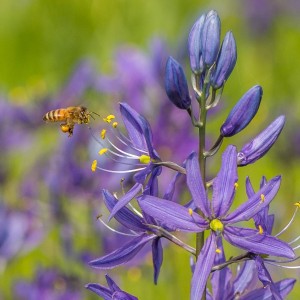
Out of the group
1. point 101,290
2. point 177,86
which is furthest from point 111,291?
point 177,86

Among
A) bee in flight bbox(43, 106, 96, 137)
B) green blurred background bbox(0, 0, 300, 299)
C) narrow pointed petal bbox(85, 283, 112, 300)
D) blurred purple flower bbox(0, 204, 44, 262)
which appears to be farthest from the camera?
green blurred background bbox(0, 0, 300, 299)

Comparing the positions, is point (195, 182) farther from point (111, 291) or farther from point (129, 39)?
point (129, 39)

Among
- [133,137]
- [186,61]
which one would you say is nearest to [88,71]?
[186,61]

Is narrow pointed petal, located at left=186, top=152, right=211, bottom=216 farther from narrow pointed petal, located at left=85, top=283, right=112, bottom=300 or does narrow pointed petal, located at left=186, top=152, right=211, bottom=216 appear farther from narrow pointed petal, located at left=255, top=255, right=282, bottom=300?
narrow pointed petal, located at left=85, top=283, right=112, bottom=300

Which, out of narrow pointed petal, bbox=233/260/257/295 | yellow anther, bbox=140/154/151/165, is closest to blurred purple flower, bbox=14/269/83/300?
narrow pointed petal, bbox=233/260/257/295

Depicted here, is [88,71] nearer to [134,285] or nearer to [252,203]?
[134,285]

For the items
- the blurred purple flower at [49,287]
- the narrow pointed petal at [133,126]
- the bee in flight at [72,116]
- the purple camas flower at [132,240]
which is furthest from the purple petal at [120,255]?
the blurred purple flower at [49,287]

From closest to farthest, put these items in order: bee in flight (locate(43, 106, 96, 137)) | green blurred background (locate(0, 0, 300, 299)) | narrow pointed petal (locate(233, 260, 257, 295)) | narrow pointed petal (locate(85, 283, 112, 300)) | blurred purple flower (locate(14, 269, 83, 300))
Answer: narrow pointed petal (locate(85, 283, 112, 300)) → narrow pointed petal (locate(233, 260, 257, 295)) → bee in flight (locate(43, 106, 96, 137)) → blurred purple flower (locate(14, 269, 83, 300)) → green blurred background (locate(0, 0, 300, 299))
